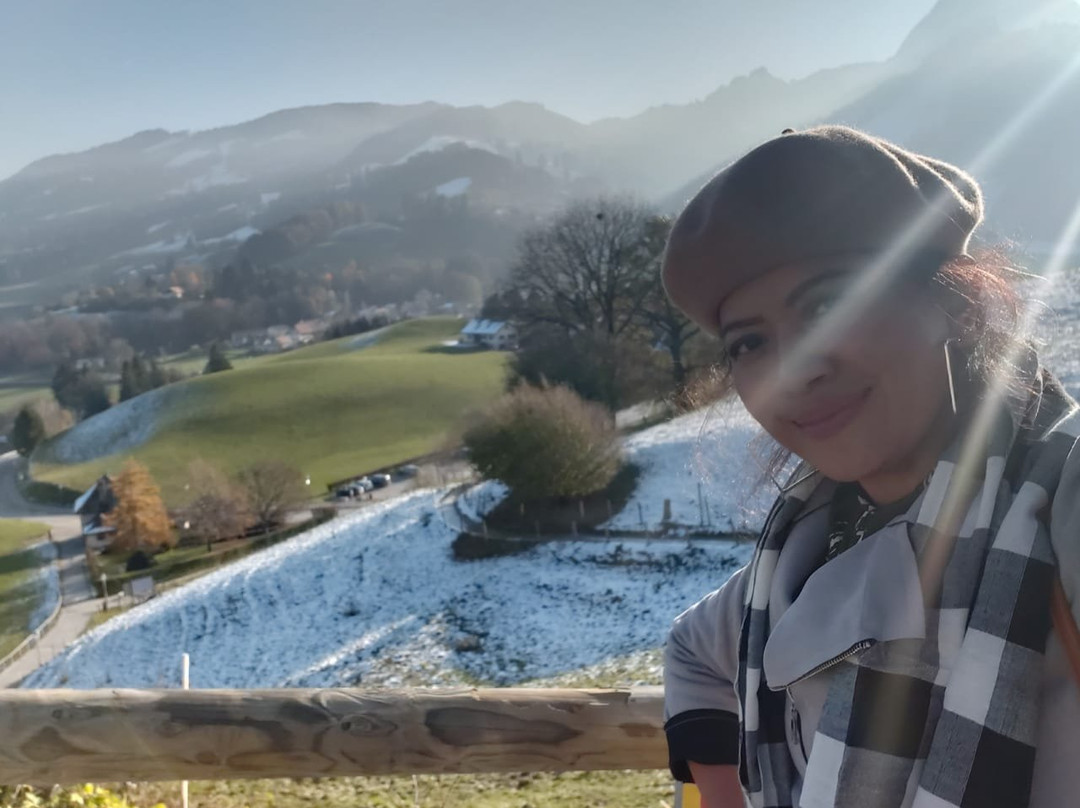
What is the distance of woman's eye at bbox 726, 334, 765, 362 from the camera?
1424mm

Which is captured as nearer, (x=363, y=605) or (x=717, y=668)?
(x=717, y=668)

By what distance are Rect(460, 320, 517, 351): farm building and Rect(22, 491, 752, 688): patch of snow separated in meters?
49.6

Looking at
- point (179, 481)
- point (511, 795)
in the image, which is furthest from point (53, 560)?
point (511, 795)

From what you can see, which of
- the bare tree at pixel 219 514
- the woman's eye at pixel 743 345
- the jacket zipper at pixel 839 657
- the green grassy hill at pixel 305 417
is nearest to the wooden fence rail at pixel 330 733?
the jacket zipper at pixel 839 657

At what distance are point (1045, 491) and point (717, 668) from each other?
0.92m

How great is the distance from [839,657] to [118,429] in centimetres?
6584

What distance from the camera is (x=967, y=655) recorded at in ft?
3.43

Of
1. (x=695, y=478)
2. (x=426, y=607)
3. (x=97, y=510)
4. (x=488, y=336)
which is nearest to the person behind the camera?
(x=695, y=478)

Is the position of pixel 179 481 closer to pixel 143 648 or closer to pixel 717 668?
pixel 143 648

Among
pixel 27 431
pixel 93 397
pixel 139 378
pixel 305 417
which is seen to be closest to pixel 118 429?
pixel 27 431

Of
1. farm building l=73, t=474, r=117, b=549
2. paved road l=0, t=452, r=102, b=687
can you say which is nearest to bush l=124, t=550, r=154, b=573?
paved road l=0, t=452, r=102, b=687

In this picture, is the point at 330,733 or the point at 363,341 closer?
the point at 330,733

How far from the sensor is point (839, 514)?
1571 mm

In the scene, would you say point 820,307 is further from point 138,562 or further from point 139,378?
point 139,378
